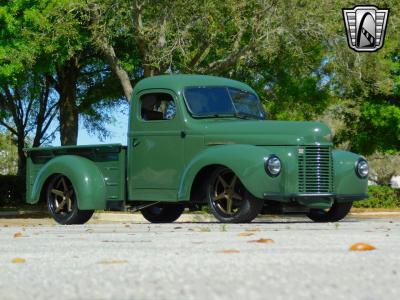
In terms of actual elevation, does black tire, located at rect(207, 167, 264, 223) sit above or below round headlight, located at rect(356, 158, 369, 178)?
below

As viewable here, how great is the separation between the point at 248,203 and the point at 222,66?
44.8 feet

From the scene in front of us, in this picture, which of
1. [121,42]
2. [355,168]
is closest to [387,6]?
[121,42]

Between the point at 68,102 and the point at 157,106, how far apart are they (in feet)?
61.2

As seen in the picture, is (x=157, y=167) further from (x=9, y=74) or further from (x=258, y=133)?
(x=9, y=74)

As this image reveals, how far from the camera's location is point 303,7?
23.2m

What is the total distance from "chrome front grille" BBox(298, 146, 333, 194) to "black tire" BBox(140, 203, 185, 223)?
294 centimetres

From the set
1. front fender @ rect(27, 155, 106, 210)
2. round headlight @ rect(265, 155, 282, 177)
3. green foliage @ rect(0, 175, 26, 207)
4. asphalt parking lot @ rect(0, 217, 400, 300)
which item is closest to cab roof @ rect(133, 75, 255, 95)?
front fender @ rect(27, 155, 106, 210)

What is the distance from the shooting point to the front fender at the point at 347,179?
12445 millimetres

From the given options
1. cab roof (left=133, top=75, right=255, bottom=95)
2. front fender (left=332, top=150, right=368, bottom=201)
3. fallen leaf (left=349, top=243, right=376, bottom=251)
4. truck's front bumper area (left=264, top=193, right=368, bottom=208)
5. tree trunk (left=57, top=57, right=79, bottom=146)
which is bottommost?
fallen leaf (left=349, top=243, right=376, bottom=251)

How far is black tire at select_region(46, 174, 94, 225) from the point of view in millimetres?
13540

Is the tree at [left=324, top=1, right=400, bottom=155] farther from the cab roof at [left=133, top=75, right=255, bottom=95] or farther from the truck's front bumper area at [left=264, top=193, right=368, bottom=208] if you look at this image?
the truck's front bumper area at [left=264, top=193, right=368, bottom=208]

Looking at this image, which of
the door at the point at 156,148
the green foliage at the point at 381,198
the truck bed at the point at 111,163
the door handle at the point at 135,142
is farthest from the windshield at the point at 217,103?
the green foliage at the point at 381,198

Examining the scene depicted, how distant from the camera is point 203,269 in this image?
17.2ft

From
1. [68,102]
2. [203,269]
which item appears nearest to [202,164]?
[203,269]
